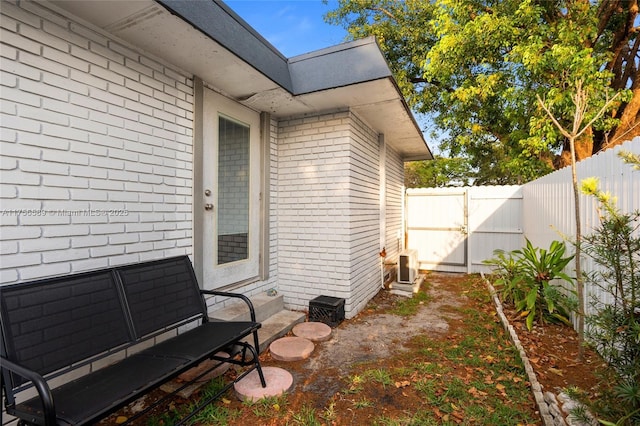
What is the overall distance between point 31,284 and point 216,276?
1.87m

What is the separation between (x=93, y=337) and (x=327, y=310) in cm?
262

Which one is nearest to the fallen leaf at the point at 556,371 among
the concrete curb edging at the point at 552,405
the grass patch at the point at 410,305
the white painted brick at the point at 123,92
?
the concrete curb edging at the point at 552,405

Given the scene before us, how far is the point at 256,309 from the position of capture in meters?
3.71

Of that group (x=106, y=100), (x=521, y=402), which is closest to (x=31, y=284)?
(x=106, y=100)

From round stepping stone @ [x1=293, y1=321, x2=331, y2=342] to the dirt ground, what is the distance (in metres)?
0.09

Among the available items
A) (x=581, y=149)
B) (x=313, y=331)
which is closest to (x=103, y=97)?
(x=313, y=331)

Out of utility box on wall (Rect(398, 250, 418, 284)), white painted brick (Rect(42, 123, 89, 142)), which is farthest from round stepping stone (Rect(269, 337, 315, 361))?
utility box on wall (Rect(398, 250, 418, 284))

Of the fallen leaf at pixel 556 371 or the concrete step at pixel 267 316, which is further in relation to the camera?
the concrete step at pixel 267 316

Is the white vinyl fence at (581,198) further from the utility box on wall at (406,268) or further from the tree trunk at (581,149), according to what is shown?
the utility box on wall at (406,268)

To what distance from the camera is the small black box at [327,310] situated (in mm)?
3949

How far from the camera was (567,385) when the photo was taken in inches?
94.0

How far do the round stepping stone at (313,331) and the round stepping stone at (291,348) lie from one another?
0.48 ft

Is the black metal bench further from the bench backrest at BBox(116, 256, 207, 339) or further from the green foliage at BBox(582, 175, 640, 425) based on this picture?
the green foliage at BBox(582, 175, 640, 425)

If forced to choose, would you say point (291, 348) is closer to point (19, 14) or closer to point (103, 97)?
point (103, 97)
